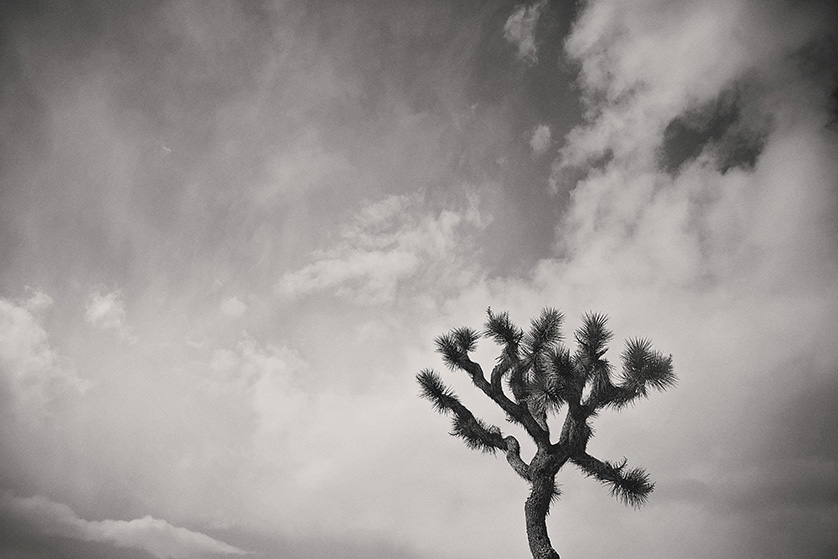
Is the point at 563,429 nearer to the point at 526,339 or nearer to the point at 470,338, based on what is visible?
the point at 526,339

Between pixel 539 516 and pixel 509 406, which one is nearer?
pixel 539 516

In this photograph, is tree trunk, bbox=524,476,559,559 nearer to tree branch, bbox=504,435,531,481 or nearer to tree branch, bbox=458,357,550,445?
tree branch, bbox=504,435,531,481

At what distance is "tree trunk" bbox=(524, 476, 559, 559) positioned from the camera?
8883 millimetres

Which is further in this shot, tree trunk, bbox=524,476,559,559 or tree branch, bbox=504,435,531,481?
tree branch, bbox=504,435,531,481

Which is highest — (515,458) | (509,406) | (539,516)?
(509,406)

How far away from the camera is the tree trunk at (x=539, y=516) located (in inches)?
350

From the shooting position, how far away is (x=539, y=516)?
30.2 ft

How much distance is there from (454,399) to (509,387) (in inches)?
63.1

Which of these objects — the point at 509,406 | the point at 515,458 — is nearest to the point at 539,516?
the point at 515,458

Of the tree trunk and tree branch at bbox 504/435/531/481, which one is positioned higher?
tree branch at bbox 504/435/531/481

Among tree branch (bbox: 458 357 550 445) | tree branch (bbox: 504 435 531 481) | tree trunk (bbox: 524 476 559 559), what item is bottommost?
tree trunk (bbox: 524 476 559 559)

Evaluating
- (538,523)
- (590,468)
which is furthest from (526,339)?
(538,523)

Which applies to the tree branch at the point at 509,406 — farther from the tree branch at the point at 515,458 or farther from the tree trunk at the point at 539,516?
the tree trunk at the point at 539,516

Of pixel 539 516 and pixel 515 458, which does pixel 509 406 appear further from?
pixel 539 516
